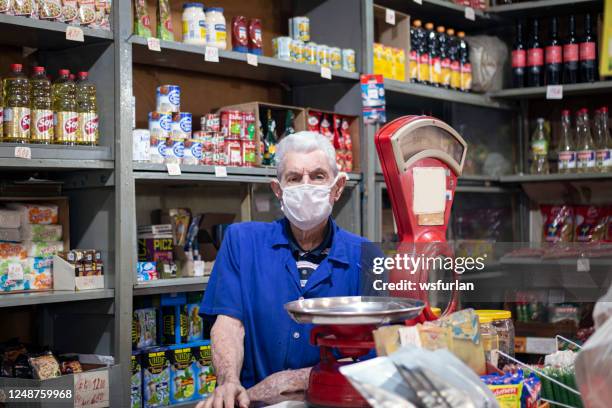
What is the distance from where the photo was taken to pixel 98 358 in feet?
10.9

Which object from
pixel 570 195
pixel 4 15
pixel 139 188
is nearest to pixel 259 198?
pixel 139 188

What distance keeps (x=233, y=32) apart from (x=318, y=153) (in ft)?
5.27

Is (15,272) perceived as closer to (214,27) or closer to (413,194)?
(214,27)

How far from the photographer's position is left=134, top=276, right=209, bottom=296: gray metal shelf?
11.0 ft

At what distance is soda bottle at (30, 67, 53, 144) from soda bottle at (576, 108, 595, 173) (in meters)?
3.16

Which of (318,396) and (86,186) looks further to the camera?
(86,186)

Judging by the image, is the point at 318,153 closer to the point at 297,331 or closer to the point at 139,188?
the point at 297,331

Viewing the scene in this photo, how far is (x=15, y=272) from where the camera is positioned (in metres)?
3.13

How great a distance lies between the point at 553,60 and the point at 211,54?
2391 millimetres

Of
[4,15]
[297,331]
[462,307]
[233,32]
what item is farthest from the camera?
[233,32]

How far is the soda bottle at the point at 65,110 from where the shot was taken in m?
3.18

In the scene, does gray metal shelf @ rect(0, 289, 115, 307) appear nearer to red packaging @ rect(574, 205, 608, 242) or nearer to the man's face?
the man's face

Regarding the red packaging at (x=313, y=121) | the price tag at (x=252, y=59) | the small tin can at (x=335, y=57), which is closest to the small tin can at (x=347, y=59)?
the small tin can at (x=335, y=57)

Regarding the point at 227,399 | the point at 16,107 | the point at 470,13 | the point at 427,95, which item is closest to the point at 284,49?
the point at 427,95
